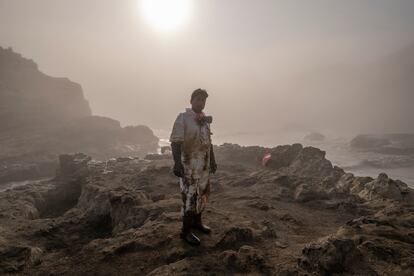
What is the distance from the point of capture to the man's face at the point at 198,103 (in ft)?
18.5

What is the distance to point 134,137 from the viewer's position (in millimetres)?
83625

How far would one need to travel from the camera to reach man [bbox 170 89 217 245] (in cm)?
536

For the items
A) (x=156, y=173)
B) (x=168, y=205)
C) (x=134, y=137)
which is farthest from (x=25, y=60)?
(x=168, y=205)

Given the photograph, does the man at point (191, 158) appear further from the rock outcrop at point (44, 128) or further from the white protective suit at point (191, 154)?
the rock outcrop at point (44, 128)

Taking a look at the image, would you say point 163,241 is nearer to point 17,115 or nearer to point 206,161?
point 206,161

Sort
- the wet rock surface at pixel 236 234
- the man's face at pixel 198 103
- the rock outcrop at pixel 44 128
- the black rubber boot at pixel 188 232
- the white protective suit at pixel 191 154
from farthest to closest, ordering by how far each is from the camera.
A: 1. the rock outcrop at pixel 44 128
2. the man's face at pixel 198 103
3. the white protective suit at pixel 191 154
4. the black rubber boot at pixel 188 232
5. the wet rock surface at pixel 236 234

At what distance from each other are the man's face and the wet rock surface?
240 centimetres

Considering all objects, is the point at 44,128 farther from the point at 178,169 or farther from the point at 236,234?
the point at 236,234

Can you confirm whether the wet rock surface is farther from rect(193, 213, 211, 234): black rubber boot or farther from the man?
the man

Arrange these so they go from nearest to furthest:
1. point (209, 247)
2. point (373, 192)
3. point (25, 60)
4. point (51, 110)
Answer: point (209, 247) < point (373, 192) < point (51, 110) < point (25, 60)

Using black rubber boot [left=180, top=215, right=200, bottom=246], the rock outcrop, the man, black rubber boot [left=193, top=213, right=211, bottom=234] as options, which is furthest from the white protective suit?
the rock outcrop

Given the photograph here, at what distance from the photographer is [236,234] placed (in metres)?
5.72

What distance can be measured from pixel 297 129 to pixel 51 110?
425 feet

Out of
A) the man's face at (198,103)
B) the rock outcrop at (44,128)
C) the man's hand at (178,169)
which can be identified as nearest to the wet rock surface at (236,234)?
the man's hand at (178,169)
